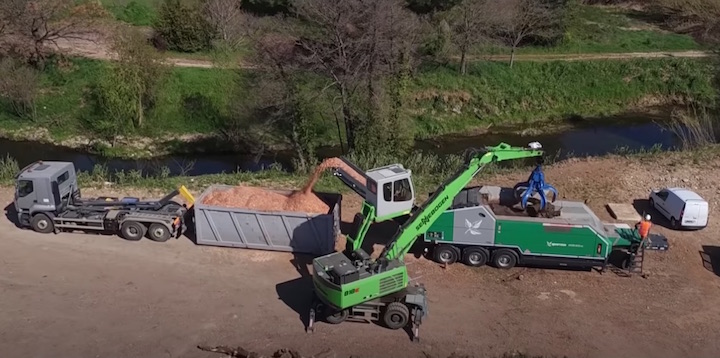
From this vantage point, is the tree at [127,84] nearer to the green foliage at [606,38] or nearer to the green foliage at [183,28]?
the green foliage at [183,28]

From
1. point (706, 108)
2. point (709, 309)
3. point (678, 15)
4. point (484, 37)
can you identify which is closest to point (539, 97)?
point (484, 37)

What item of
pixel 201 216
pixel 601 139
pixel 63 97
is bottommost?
pixel 601 139

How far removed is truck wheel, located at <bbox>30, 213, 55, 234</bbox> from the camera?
21734 mm

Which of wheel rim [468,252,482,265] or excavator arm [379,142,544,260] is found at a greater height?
excavator arm [379,142,544,260]

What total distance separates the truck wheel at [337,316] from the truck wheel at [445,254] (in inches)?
161

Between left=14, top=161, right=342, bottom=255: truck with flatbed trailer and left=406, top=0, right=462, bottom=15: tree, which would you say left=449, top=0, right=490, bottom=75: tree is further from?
left=14, top=161, right=342, bottom=255: truck with flatbed trailer

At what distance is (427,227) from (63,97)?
104 ft

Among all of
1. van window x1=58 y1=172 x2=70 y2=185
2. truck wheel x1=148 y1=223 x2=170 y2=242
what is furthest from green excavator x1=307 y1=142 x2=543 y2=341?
van window x1=58 y1=172 x2=70 y2=185

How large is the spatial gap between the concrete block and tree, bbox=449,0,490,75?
2461 centimetres

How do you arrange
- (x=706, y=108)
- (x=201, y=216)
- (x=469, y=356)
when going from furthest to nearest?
(x=706, y=108) → (x=201, y=216) → (x=469, y=356)

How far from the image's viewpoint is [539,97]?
4756cm

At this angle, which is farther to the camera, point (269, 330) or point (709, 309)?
point (709, 309)

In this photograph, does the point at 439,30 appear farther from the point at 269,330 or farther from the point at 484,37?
the point at 269,330

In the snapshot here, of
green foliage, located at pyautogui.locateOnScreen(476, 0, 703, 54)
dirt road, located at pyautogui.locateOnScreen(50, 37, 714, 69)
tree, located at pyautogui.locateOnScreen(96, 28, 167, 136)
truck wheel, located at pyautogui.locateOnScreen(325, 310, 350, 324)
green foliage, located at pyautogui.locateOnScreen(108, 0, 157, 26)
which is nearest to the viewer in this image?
truck wheel, located at pyautogui.locateOnScreen(325, 310, 350, 324)
